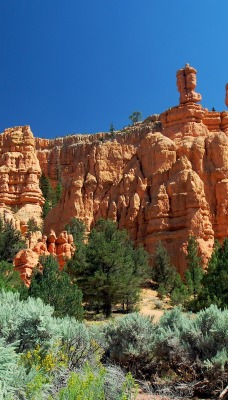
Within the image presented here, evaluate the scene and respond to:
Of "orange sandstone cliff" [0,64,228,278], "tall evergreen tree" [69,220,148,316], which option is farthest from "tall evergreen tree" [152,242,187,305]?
"tall evergreen tree" [69,220,148,316]

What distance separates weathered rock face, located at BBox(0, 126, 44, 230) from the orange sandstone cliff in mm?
150

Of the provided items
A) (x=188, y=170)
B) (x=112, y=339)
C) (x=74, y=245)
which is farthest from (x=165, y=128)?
(x=112, y=339)

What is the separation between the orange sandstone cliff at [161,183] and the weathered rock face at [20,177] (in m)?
0.15

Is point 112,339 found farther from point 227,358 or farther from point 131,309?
point 131,309

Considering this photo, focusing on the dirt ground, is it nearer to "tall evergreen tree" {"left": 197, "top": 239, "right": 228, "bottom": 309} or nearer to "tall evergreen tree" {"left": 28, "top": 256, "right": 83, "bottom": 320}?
"tall evergreen tree" {"left": 197, "top": 239, "right": 228, "bottom": 309}

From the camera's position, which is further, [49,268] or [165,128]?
[165,128]

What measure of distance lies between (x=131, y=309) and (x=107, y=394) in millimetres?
20564

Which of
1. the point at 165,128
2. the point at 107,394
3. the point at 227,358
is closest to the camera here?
the point at 107,394

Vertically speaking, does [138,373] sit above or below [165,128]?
below

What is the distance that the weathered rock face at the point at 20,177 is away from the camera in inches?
2199

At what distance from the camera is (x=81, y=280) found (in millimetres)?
27250

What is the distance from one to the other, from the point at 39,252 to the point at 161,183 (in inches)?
811

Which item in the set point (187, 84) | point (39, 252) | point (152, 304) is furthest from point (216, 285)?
point (187, 84)

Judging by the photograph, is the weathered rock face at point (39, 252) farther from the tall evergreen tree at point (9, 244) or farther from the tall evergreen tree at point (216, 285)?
the tall evergreen tree at point (216, 285)
